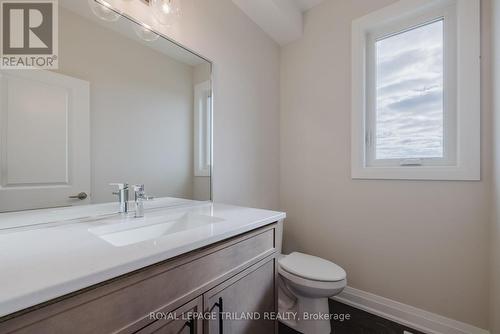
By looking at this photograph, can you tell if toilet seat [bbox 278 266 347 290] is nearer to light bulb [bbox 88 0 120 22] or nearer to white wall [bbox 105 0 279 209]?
white wall [bbox 105 0 279 209]

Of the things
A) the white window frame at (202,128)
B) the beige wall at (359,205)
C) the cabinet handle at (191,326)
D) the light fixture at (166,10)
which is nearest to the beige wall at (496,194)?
the beige wall at (359,205)

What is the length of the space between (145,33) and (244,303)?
137cm

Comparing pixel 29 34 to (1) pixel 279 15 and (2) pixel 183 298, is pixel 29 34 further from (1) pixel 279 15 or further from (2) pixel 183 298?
(1) pixel 279 15

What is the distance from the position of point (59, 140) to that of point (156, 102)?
49 centimetres

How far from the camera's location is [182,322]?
2.15ft

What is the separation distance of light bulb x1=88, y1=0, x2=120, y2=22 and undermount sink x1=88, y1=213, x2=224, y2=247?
92cm

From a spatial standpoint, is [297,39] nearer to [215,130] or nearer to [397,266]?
[215,130]

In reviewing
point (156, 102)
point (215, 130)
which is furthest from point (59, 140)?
point (215, 130)

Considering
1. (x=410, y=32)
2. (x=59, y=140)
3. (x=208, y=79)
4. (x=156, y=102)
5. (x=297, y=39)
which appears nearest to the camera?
(x=59, y=140)

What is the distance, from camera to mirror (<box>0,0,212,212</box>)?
80 centimetres

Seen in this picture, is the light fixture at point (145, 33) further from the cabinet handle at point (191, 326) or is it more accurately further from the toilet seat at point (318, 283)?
the toilet seat at point (318, 283)

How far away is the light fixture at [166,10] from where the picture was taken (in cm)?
115

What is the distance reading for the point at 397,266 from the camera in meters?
1.54

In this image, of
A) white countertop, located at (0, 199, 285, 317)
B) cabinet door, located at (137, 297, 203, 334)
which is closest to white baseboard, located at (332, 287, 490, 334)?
white countertop, located at (0, 199, 285, 317)
